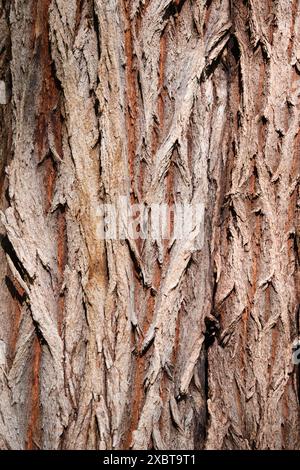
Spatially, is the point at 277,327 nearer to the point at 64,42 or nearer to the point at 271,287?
the point at 271,287

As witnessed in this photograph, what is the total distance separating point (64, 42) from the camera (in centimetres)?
186

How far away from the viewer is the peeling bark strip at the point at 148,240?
1867 millimetres

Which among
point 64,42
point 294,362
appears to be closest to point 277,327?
point 294,362

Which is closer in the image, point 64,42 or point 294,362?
point 64,42

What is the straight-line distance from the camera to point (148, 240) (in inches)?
75.5

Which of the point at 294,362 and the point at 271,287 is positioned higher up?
the point at 271,287

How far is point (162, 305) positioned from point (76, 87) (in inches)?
28.5

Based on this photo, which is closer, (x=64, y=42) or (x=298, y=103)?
(x=64, y=42)

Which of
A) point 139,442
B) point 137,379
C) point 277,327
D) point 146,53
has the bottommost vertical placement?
point 139,442

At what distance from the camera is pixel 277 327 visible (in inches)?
77.9

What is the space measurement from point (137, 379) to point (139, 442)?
19 centimetres

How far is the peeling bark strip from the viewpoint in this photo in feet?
6.13

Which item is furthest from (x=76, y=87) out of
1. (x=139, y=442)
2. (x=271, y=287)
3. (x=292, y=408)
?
(x=292, y=408)

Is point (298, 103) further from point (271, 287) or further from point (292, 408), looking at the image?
point (292, 408)
